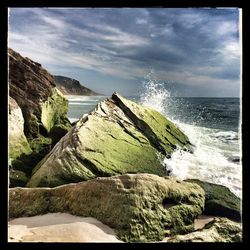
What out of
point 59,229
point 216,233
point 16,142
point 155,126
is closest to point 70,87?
point 16,142

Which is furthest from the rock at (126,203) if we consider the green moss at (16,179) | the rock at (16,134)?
the rock at (16,134)

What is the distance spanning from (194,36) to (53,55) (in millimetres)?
2588

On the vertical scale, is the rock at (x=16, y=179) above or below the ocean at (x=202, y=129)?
below

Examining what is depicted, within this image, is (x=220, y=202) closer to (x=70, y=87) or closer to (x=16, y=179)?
(x=16, y=179)

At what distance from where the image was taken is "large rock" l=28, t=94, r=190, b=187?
675 cm

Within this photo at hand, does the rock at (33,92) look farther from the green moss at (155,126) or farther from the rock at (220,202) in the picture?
the rock at (220,202)

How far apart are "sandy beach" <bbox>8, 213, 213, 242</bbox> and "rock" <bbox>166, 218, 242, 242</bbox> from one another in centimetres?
38

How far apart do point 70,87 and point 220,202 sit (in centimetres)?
377

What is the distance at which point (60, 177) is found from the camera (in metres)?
6.68

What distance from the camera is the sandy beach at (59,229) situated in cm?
554

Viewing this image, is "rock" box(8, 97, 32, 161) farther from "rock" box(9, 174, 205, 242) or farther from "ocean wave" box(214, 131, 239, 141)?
"ocean wave" box(214, 131, 239, 141)

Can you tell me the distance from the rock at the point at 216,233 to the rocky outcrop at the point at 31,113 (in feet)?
10.6

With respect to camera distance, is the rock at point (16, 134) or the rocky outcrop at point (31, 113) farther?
the rocky outcrop at point (31, 113)

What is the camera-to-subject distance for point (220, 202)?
267 inches
